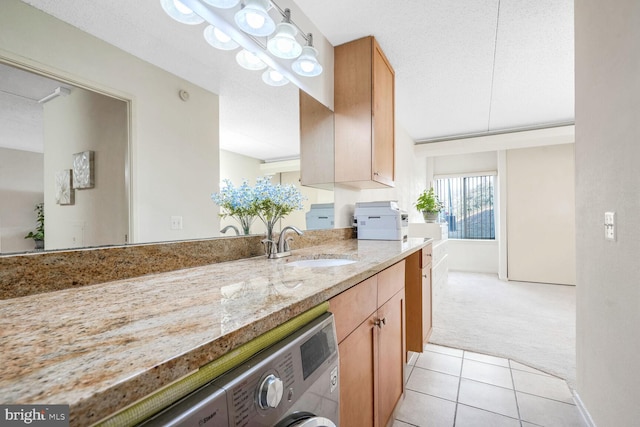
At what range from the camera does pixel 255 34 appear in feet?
4.32

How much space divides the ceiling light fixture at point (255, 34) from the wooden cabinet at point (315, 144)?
0.21 m

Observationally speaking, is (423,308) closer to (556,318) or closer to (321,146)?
(321,146)

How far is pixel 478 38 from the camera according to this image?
1991 millimetres

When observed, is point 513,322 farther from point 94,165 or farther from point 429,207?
point 94,165

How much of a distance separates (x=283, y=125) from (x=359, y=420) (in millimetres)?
1506

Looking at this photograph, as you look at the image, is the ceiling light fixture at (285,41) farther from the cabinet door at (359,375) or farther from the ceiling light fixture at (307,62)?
the cabinet door at (359,375)

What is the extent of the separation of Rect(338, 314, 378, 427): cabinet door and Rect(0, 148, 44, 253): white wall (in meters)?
0.92

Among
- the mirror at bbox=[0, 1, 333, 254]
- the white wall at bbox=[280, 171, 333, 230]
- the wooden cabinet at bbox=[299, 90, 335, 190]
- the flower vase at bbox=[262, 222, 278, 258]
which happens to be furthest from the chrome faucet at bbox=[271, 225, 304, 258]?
the wooden cabinet at bbox=[299, 90, 335, 190]

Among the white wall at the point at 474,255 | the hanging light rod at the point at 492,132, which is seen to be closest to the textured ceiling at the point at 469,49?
the hanging light rod at the point at 492,132

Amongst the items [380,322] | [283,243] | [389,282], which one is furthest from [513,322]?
[283,243]

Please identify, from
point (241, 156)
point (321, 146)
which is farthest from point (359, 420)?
point (321, 146)

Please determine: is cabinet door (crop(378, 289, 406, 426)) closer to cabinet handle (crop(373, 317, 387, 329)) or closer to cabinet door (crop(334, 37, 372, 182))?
cabinet handle (crop(373, 317, 387, 329))

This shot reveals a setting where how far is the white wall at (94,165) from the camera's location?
0.79 meters

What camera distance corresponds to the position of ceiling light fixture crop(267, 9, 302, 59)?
144 cm
